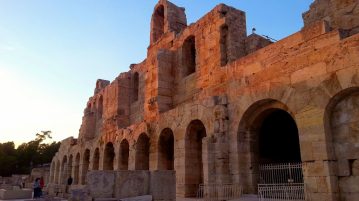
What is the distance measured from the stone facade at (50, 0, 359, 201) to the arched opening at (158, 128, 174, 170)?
0.05 m

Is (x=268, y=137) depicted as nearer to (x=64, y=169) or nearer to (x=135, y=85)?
(x=135, y=85)

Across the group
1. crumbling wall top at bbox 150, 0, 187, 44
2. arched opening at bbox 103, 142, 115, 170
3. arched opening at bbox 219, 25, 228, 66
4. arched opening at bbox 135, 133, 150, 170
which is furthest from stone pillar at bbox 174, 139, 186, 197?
arched opening at bbox 103, 142, 115, 170

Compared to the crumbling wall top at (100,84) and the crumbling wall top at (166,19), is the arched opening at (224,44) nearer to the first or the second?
the crumbling wall top at (166,19)

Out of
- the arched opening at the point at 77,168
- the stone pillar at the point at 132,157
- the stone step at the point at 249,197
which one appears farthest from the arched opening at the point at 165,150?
the arched opening at the point at 77,168

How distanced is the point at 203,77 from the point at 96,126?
1713 centimetres

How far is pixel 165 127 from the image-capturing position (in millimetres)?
14602

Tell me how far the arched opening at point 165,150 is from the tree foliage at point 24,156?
39286mm

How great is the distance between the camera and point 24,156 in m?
49.7

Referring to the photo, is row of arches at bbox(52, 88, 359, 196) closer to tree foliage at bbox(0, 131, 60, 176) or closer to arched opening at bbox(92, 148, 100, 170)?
arched opening at bbox(92, 148, 100, 170)

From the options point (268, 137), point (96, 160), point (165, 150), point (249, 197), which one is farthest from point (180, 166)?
point (96, 160)

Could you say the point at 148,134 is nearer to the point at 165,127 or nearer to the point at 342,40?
the point at 165,127

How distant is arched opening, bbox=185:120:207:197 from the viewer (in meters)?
12.8

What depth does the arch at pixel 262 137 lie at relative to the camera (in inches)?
412

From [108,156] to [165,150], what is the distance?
24.3 ft
